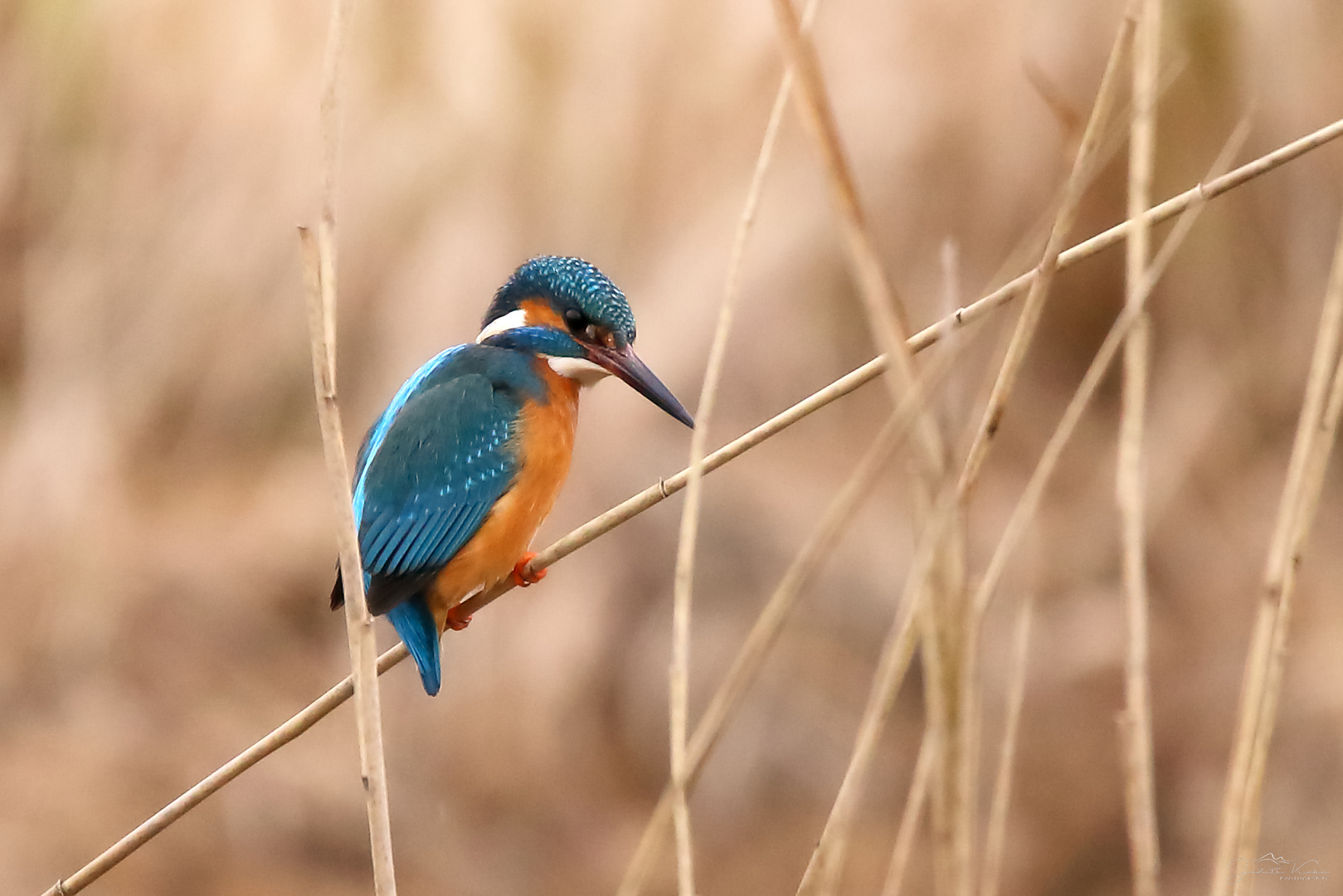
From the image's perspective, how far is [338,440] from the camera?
108 centimetres

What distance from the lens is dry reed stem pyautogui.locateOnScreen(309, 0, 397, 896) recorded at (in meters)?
0.98

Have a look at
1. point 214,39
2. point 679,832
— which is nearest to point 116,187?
point 214,39

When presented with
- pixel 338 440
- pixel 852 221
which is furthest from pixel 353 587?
pixel 852 221

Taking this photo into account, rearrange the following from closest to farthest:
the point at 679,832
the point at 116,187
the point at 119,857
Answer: the point at 679,832
the point at 119,857
the point at 116,187

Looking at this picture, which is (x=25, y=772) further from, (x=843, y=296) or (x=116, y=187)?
(x=843, y=296)

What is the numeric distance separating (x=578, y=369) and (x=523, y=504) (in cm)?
22

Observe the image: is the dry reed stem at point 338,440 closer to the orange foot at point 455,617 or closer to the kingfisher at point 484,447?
the kingfisher at point 484,447

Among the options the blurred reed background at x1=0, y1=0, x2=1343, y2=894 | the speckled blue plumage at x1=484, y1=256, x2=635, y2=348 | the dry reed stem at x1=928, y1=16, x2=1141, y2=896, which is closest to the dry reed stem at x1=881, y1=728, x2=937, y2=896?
the dry reed stem at x1=928, y1=16, x2=1141, y2=896

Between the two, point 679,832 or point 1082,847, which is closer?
point 679,832

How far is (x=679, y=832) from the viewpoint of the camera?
1.01m

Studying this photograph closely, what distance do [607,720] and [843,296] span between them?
119 centimetres

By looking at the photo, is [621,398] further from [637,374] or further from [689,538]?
[689,538]

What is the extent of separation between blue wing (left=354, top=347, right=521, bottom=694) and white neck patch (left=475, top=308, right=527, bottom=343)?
0.09m

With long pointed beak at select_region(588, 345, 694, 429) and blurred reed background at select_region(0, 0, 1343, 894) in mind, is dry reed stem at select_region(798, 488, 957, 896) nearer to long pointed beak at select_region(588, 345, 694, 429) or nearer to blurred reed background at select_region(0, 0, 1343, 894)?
long pointed beak at select_region(588, 345, 694, 429)
